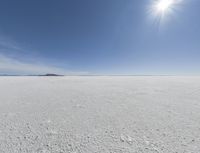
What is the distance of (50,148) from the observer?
1555 mm

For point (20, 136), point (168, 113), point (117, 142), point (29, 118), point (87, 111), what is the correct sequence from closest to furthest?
point (117, 142), point (20, 136), point (29, 118), point (168, 113), point (87, 111)

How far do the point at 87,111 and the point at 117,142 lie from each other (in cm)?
147

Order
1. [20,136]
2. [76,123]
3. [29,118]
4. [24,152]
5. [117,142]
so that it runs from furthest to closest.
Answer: [29,118] < [76,123] < [20,136] < [117,142] < [24,152]

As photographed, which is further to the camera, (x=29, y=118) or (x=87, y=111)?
(x=87, y=111)

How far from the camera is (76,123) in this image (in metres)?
2.33

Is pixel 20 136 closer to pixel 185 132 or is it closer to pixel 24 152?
pixel 24 152

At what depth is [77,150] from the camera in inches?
60.1

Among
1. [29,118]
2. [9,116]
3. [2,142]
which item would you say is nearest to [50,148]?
[2,142]

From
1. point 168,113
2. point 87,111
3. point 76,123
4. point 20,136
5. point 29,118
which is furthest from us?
point 87,111

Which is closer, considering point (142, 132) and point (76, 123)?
point (142, 132)

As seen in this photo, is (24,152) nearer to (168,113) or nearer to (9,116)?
(9,116)

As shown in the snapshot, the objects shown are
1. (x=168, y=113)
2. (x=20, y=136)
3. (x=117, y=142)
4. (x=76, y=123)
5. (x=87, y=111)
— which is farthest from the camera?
(x=87, y=111)

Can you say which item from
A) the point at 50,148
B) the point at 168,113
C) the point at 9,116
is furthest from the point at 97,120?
the point at 9,116

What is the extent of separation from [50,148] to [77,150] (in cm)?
40
